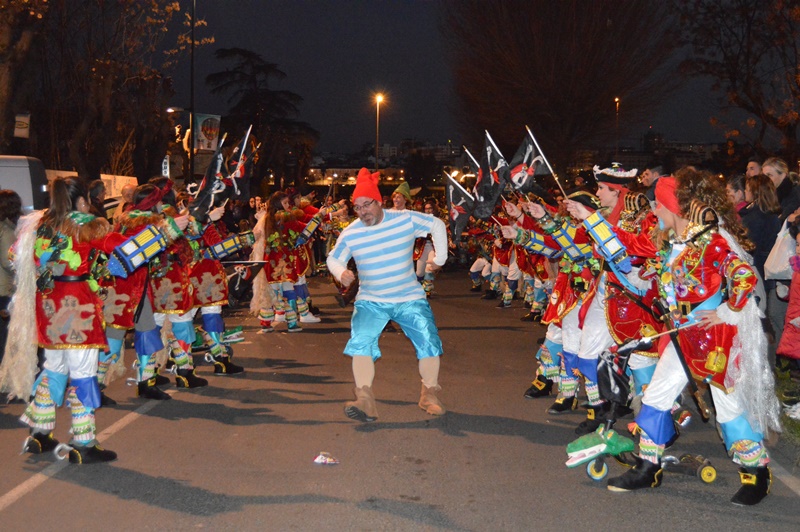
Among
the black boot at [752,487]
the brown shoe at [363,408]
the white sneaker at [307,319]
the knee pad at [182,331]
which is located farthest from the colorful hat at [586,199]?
the white sneaker at [307,319]

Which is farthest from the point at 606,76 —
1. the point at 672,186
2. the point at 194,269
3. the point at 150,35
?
the point at 672,186

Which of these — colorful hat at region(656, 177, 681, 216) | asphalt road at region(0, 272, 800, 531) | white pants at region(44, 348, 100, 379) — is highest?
colorful hat at region(656, 177, 681, 216)

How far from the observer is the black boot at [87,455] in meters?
6.04

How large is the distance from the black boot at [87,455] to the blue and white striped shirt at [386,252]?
7.56 feet

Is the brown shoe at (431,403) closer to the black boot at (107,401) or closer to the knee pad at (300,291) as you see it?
the black boot at (107,401)

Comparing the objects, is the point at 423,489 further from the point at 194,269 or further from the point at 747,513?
the point at 194,269

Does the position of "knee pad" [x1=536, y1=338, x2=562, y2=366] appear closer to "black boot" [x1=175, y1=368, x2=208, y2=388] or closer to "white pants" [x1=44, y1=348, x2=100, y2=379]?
"black boot" [x1=175, y1=368, x2=208, y2=388]

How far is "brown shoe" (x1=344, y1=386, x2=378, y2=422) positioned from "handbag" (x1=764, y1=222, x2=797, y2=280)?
4228mm

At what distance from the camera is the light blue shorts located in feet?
24.2

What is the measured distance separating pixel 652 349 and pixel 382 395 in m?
3.03

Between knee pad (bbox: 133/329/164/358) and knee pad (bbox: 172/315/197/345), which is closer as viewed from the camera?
knee pad (bbox: 133/329/164/358)

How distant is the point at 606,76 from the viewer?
3353cm

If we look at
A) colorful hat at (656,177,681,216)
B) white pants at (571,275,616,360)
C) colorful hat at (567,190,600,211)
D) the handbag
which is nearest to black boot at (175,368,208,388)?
white pants at (571,275,616,360)

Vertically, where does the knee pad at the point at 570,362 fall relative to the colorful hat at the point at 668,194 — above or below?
below
